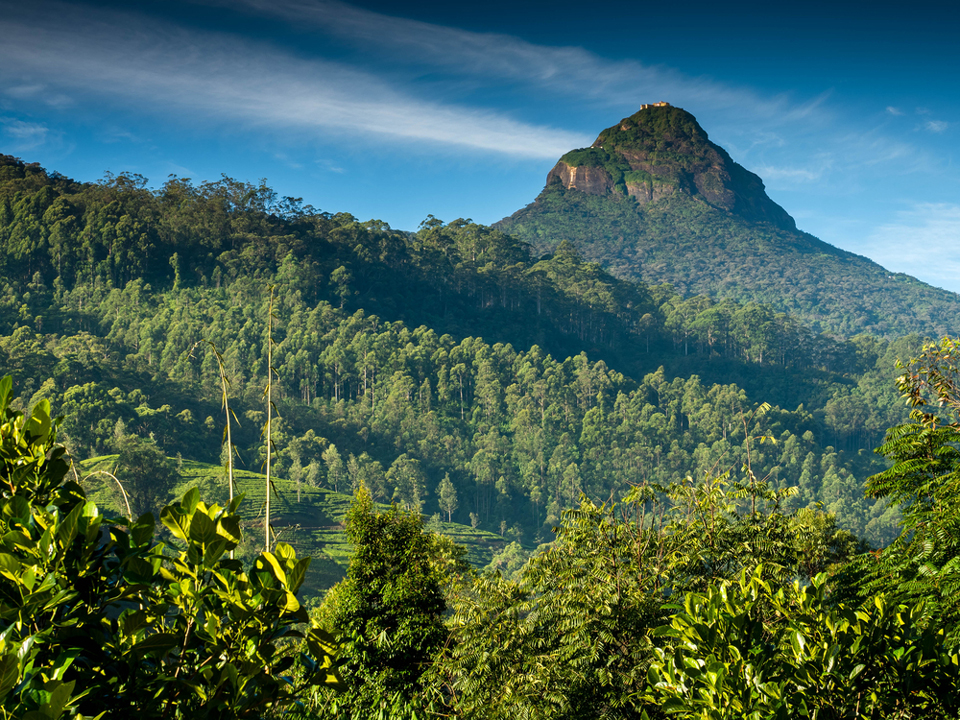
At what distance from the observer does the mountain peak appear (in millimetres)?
190875

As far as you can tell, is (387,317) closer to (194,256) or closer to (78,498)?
(194,256)

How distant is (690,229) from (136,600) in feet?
638

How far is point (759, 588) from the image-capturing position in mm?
3127

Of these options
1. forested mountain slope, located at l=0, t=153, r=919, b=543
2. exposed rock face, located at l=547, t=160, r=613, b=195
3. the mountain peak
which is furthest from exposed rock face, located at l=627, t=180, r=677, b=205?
forested mountain slope, located at l=0, t=153, r=919, b=543

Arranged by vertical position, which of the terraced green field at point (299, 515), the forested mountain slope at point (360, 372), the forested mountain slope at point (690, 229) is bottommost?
the terraced green field at point (299, 515)

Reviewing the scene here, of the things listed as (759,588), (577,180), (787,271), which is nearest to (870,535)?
(759,588)

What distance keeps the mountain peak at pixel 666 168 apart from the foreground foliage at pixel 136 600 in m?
200

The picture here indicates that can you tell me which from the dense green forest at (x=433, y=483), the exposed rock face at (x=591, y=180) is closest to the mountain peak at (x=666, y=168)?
the exposed rock face at (x=591, y=180)

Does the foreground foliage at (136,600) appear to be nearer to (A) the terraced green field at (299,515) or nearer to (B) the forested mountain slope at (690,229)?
(A) the terraced green field at (299,515)

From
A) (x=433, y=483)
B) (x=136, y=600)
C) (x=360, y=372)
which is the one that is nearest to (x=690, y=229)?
(x=360, y=372)

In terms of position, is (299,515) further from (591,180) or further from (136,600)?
(591,180)

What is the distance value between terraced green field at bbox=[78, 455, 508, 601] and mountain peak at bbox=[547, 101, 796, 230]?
6084 inches

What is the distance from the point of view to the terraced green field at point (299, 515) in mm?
40500

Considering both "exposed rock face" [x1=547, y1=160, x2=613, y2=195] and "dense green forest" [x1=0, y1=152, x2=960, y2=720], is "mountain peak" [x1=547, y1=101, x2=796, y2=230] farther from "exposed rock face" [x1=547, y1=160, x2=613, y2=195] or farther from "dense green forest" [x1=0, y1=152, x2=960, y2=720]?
"dense green forest" [x1=0, y1=152, x2=960, y2=720]
